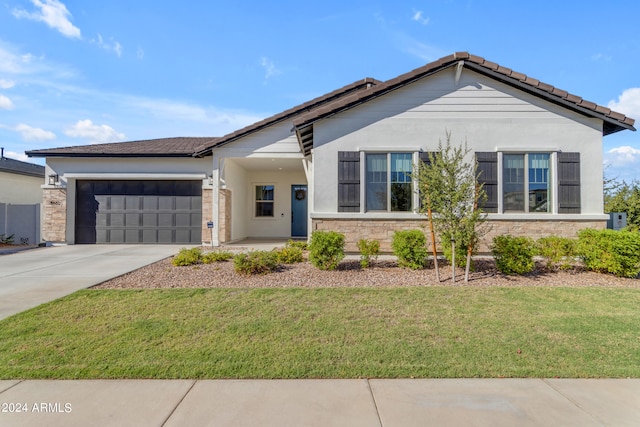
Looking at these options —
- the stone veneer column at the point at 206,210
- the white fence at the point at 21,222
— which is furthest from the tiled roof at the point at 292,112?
the white fence at the point at 21,222

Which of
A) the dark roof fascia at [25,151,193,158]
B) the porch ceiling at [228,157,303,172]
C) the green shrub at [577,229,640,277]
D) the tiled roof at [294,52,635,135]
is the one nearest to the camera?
the green shrub at [577,229,640,277]

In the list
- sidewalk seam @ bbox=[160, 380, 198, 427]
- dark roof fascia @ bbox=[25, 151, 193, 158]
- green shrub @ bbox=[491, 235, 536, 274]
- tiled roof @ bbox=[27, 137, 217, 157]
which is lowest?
sidewalk seam @ bbox=[160, 380, 198, 427]

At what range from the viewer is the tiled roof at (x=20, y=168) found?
15.1 metres

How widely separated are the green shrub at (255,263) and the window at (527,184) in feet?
22.0

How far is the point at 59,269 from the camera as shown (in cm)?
767

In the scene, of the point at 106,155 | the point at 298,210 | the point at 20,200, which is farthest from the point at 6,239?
the point at 298,210

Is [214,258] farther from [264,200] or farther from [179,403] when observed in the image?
[264,200]

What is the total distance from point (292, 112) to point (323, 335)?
31.6 ft

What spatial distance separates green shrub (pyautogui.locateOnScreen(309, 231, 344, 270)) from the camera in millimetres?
7168

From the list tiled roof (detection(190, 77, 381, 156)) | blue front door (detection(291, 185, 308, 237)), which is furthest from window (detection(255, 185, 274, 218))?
tiled roof (detection(190, 77, 381, 156))

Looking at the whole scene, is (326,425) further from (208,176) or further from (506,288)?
(208,176)

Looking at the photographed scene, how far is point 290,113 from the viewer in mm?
11992

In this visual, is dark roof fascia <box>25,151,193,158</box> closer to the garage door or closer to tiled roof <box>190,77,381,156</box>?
tiled roof <box>190,77,381,156</box>

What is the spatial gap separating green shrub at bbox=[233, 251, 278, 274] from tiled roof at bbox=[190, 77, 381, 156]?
6058mm
